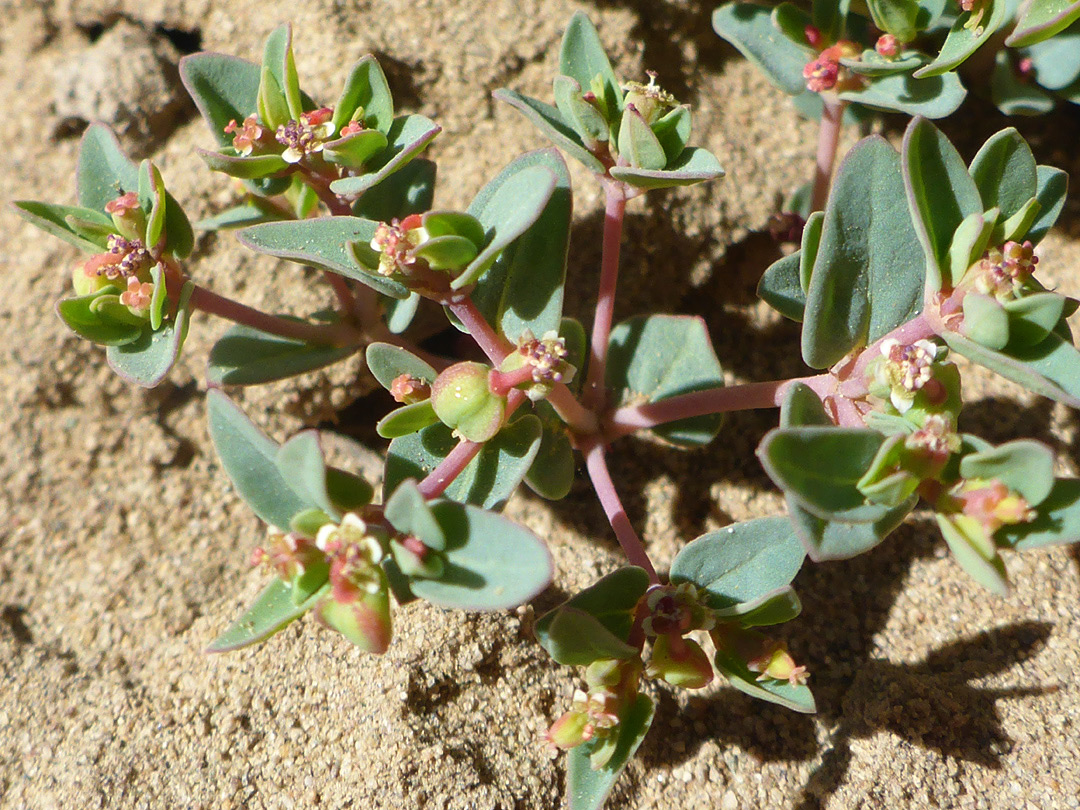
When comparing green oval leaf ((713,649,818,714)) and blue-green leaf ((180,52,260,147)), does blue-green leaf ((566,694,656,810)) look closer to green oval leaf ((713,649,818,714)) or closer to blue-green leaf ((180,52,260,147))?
green oval leaf ((713,649,818,714))

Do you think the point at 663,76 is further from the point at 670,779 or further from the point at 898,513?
the point at 670,779

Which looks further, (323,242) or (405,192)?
(405,192)

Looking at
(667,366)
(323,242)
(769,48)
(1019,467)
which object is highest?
(323,242)

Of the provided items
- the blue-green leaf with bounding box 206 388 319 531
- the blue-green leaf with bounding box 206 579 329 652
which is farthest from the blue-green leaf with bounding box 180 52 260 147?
the blue-green leaf with bounding box 206 579 329 652

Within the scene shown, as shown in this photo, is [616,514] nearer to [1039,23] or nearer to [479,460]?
[479,460]

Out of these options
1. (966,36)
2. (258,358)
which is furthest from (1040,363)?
(258,358)

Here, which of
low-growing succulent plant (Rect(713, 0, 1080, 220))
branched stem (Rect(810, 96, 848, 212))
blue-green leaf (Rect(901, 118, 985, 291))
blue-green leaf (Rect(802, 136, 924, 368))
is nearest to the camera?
blue-green leaf (Rect(901, 118, 985, 291))

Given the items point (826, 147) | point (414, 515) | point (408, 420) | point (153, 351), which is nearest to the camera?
point (414, 515)

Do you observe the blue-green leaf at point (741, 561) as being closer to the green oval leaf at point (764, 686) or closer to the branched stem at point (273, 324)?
the green oval leaf at point (764, 686)
